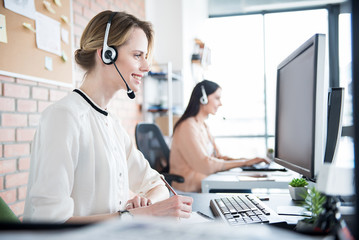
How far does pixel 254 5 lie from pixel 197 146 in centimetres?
362

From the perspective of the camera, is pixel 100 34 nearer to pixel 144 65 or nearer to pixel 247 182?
pixel 144 65

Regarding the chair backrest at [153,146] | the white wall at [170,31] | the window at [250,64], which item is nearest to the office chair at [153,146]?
the chair backrest at [153,146]

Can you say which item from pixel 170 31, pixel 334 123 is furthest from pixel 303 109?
pixel 170 31

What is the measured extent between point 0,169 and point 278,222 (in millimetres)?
1389

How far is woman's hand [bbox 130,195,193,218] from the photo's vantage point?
0.93 m

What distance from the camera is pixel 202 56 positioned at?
15.5 feet

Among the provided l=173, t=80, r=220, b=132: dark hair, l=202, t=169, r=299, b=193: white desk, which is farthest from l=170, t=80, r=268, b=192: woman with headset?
l=202, t=169, r=299, b=193: white desk

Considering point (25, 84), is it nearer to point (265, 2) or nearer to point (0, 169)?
point (0, 169)

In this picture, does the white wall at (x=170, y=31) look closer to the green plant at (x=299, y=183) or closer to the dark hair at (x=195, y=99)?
the dark hair at (x=195, y=99)

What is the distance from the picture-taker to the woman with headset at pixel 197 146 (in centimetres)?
221

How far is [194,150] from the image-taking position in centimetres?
230

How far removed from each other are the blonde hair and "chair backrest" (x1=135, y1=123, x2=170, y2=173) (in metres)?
1.10

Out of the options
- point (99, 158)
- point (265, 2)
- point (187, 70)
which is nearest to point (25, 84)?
point (99, 158)

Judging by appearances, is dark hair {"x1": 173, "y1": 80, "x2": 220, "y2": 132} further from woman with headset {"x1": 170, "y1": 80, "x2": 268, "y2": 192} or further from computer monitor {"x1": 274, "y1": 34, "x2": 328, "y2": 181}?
computer monitor {"x1": 274, "y1": 34, "x2": 328, "y2": 181}
